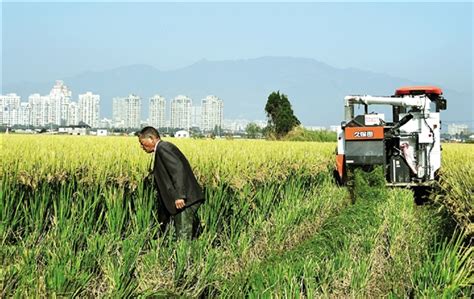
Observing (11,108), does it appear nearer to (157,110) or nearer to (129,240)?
(157,110)

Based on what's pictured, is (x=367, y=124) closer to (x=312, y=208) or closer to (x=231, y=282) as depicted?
(x=312, y=208)

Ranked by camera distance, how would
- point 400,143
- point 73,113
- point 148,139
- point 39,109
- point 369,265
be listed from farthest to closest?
1. point 73,113
2. point 39,109
3. point 400,143
4. point 148,139
5. point 369,265

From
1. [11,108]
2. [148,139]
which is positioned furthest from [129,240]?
[11,108]

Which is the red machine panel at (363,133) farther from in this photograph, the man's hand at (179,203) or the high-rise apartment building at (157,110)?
the high-rise apartment building at (157,110)

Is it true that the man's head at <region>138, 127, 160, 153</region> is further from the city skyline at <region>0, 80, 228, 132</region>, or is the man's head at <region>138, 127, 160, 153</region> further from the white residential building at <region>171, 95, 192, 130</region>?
the white residential building at <region>171, 95, 192, 130</region>

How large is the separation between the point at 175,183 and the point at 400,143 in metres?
7.97

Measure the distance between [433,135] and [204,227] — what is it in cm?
753

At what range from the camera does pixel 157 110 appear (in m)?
145

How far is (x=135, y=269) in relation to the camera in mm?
5055

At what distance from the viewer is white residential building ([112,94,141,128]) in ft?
445

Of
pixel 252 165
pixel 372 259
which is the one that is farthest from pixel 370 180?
pixel 372 259

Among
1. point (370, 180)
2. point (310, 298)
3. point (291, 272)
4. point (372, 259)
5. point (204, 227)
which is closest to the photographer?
point (310, 298)

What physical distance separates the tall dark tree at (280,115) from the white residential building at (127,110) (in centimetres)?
9177

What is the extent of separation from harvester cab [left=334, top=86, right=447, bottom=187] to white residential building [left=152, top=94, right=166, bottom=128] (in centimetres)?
12906
